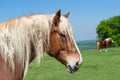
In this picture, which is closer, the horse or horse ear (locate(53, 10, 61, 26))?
the horse

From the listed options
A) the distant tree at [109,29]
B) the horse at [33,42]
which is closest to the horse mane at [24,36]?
the horse at [33,42]

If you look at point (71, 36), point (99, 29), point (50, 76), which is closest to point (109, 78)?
point (50, 76)

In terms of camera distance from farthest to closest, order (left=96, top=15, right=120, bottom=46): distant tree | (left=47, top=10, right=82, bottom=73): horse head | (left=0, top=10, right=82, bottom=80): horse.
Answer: (left=96, top=15, right=120, bottom=46): distant tree → (left=47, top=10, right=82, bottom=73): horse head → (left=0, top=10, right=82, bottom=80): horse

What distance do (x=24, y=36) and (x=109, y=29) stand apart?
64328 millimetres

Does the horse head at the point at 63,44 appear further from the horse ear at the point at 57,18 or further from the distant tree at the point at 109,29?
the distant tree at the point at 109,29

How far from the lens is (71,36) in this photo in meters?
2.66

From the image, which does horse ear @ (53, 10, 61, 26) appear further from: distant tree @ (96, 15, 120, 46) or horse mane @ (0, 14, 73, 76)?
distant tree @ (96, 15, 120, 46)

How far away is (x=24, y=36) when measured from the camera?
2.45 m

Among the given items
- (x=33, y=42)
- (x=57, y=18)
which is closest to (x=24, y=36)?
(x=33, y=42)

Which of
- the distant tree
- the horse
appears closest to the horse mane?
the horse

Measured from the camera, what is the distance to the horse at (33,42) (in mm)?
2389

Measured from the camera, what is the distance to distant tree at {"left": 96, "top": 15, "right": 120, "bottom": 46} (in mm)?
64812

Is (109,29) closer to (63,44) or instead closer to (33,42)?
(63,44)

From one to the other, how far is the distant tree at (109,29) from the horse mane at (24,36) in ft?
200
